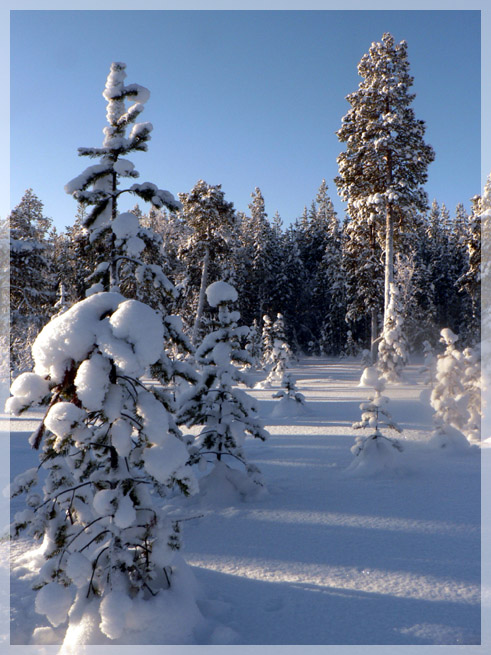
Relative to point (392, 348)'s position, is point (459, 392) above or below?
below

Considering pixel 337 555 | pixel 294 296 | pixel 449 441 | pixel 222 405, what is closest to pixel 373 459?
pixel 449 441

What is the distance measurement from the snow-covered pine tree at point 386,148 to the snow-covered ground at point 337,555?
1422 centimetres

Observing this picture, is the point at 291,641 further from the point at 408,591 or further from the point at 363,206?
the point at 363,206

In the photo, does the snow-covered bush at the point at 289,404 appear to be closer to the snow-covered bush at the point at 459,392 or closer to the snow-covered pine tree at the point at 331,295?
the snow-covered bush at the point at 459,392

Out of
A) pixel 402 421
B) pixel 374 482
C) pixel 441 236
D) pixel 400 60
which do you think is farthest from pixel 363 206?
pixel 441 236

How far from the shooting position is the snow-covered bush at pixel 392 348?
2003 cm

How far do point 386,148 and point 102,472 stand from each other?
2041 centimetres

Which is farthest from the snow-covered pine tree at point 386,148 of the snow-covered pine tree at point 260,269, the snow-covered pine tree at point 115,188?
the snow-covered pine tree at point 260,269

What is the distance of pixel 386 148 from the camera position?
20.1 metres

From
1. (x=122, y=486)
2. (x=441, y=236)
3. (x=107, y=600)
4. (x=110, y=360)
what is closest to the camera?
(x=107, y=600)

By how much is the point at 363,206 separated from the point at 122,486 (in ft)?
64.3

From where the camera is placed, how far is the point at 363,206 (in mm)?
20656

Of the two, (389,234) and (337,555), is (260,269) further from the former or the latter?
(337,555)

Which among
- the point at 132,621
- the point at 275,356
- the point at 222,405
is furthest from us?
the point at 275,356
